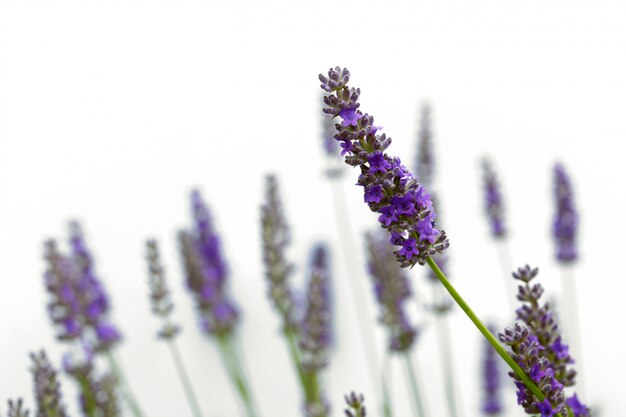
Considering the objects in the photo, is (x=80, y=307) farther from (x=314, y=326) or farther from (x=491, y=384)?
(x=491, y=384)

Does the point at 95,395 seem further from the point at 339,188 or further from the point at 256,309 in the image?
the point at 256,309

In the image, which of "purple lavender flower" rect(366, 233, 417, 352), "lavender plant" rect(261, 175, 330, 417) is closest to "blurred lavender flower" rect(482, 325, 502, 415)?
"purple lavender flower" rect(366, 233, 417, 352)

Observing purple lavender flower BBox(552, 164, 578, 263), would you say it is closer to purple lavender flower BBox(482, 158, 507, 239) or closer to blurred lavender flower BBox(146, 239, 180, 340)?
purple lavender flower BBox(482, 158, 507, 239)

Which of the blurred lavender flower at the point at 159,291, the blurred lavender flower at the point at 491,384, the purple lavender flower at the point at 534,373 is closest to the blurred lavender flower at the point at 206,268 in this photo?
the blurred lavender flower at the point at 159,291

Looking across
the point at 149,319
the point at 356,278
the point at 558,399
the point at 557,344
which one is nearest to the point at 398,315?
the point at 356,278

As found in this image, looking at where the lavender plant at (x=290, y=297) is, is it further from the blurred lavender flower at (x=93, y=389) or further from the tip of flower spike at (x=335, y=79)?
the tip of flower spike at (x=335, y=79)

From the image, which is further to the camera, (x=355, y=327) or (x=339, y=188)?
(x=355, y=327)

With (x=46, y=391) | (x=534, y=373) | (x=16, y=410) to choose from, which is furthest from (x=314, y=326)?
(x=534, y=373)
